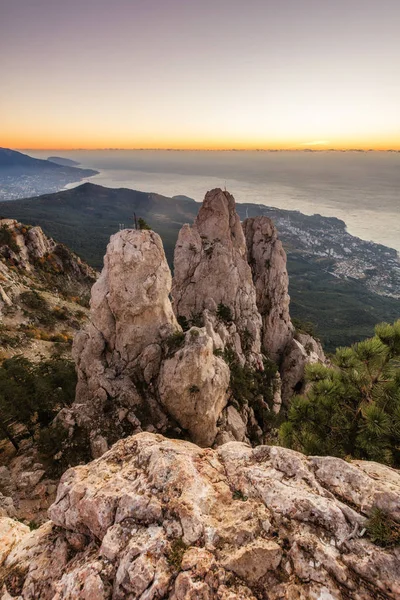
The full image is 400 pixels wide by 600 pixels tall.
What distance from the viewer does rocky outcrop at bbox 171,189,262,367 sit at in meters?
34.9

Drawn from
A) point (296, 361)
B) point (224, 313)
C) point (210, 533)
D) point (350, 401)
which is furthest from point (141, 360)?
point (296, 361)

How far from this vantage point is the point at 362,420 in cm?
822

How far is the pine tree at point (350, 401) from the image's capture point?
26.3 ft

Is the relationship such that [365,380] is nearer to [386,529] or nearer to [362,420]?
[362,420]

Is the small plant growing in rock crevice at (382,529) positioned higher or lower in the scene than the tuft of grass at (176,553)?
higher

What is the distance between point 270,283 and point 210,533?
41544 mm

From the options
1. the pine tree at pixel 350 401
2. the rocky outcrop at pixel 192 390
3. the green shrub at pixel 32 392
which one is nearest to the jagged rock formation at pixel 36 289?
the green shrub at pixel 32 392

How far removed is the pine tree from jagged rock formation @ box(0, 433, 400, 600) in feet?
4.93

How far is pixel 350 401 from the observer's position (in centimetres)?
907

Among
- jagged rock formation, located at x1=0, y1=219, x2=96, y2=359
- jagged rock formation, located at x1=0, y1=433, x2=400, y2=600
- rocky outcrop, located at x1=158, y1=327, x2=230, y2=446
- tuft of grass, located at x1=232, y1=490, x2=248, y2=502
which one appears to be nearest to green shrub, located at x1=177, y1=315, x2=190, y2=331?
rocky outcrop, located at x1=158, y1=327, x2=230, y2=446

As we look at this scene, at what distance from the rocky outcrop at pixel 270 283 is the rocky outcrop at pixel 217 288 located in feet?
19.5

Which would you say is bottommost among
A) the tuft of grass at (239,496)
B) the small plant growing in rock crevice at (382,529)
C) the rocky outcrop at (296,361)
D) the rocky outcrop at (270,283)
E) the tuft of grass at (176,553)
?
the rocky outcrop at (296,361)

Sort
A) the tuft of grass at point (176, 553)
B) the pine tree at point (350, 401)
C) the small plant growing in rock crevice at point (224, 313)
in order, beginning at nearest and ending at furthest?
the tuft of grass at point (176, 553), the pine tree at point (350, 401), the small plant growing in rock crevice at point (224, 313)

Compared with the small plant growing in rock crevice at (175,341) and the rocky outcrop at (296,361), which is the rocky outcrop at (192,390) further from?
the rocky outcrop at (296,361)
